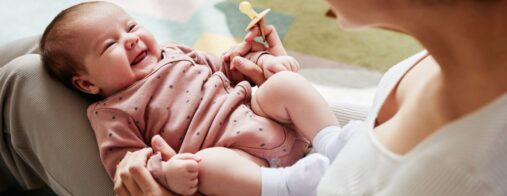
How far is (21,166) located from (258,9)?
101cm

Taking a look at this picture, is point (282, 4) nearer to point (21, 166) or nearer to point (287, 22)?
point (287, 22)

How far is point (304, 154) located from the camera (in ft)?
2.98

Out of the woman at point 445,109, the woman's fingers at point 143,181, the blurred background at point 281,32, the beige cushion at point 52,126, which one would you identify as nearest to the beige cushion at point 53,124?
the beige cushion at point 52,126

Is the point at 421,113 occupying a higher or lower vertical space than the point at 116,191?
higher

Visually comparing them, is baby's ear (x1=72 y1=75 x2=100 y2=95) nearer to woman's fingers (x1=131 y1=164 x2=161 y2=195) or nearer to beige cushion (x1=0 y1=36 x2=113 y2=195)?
beige cushion (x1=0 y1=36 x2=113 y2=195)

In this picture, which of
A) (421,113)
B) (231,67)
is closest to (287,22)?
(231,67)

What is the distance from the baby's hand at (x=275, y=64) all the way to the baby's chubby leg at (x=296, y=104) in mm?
47

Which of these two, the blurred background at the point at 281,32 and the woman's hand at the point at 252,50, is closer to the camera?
the woman's hand at the point at 252,50

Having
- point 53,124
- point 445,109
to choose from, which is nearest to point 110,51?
point 53,124

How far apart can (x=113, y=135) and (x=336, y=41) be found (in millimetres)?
1056

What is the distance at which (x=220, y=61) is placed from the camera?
3.47ft

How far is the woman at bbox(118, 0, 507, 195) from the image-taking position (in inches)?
16.0

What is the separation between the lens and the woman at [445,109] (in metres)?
0.41

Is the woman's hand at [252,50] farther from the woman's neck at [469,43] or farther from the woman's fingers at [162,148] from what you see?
the woman's neck at [469,43]
